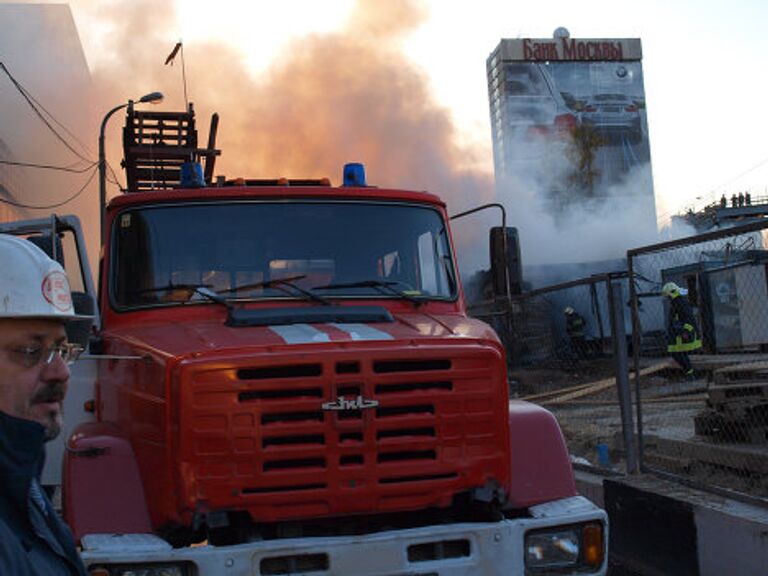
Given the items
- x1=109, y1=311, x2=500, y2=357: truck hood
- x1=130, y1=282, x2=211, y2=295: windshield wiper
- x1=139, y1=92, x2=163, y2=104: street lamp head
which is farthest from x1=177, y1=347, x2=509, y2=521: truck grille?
x1=139, y1=92, x2=163, y2=104: street lamp head

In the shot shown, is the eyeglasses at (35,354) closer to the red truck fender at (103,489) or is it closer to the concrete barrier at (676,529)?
the red truck fender at (103,489)

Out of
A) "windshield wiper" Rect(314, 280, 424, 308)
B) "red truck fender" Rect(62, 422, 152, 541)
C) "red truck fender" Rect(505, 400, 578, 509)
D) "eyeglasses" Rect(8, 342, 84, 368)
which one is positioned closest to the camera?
"eyeglasses" Rect(8, 342, 84, 368)

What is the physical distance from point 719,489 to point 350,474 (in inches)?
117

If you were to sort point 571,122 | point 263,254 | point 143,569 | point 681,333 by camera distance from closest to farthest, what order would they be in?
1. point 143,569
2. point 263,254
3. point 681,333
4. point 571,122

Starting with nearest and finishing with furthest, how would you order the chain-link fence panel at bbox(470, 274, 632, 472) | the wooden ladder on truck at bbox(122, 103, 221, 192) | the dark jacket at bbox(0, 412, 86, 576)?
the dark jacket at bbox(0, 412, 86, 576) < the chain-link fence panel at bbox(470, 274, 632, 472) < the wooden ladder on truck at bbox(122, 103, 221, 192)

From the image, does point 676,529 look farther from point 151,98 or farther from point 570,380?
point 151,98

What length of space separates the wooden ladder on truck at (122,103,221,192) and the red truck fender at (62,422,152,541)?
19.3 feet

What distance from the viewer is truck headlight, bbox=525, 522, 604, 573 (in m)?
3.48

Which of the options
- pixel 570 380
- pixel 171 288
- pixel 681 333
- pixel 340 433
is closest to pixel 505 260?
pixel 171 288

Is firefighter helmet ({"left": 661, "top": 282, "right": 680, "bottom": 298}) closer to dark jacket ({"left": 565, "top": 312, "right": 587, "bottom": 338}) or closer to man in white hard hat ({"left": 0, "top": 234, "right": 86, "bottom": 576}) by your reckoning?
dark jacket ({"left": 565, "top": 312, "right": 587, "bottom": 338})

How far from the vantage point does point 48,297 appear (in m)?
1.81

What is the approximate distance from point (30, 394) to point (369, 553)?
191 centimetres

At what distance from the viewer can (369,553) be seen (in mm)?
3262

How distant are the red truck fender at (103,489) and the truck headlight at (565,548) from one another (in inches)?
64.4
